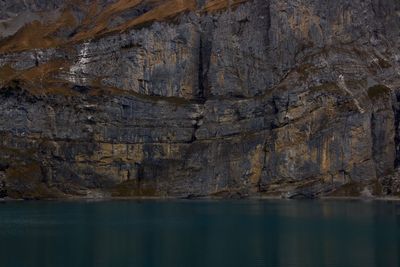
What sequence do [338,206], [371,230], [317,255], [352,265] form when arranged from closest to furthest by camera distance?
[352,265] → [317,255] → [371,230] → [338,206]

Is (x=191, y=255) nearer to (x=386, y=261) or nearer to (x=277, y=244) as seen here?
(x=277, y=244)

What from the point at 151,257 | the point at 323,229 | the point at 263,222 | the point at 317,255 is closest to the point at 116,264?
the point at 151,257

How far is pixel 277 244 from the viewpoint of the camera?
10206cm

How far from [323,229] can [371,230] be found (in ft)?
24.3

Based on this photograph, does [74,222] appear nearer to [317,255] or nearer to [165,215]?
[165,215]

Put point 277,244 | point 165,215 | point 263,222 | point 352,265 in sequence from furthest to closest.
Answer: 1. point 165,215
2. point 263,222
3. point 277,244
4. point 352,265

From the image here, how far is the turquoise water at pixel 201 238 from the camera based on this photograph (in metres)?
88.4

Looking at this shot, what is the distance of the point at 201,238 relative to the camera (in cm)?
10931

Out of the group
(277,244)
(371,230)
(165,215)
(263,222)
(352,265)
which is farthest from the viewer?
(165,215)

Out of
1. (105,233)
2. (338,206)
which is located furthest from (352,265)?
(338,206)

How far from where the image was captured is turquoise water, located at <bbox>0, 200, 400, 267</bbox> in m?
88.4

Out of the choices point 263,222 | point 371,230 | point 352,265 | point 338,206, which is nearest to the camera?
point 352,265

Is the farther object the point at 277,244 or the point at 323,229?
the point at 323,229

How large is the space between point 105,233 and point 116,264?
31149 mm
